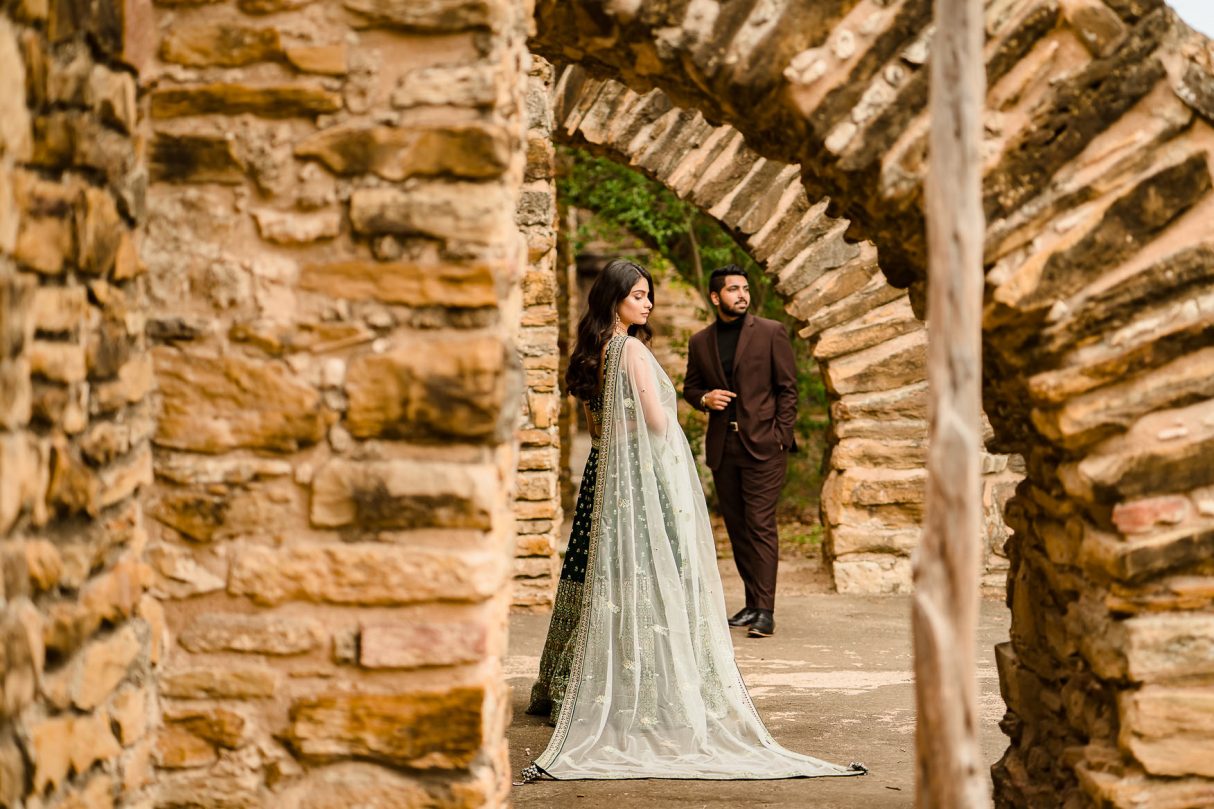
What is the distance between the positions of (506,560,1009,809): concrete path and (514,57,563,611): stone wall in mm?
289

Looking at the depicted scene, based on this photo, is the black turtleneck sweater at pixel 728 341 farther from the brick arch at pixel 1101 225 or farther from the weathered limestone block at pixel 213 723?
the weathered limestone block at pixel 213 723

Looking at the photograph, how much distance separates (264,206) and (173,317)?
0.85ft

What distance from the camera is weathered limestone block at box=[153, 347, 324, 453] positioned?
2.37m

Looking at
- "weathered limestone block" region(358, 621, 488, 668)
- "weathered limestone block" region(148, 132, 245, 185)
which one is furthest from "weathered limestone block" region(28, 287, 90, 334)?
"weathered limestone block" region(358, 621, 488, 668)

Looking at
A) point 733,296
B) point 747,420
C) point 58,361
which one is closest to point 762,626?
point 747,420

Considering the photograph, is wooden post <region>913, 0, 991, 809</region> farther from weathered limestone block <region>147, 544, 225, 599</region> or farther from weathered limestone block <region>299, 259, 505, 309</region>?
weathered limestone block <region>147, 544, 225, 599</region>

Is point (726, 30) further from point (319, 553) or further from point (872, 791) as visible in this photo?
point (872, 791)

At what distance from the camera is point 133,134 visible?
7.72ft

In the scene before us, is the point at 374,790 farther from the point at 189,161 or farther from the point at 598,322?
the point at 598,322

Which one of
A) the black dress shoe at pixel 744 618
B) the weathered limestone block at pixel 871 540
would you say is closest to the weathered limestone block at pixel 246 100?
the black dress shoe at pixel 744 618

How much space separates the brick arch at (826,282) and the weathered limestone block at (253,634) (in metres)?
4.78

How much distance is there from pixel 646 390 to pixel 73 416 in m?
2.53

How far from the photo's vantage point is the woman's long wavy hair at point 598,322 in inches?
177

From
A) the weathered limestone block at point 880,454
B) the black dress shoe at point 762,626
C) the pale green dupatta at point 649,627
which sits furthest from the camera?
the weathered limestone block at point 880,454
